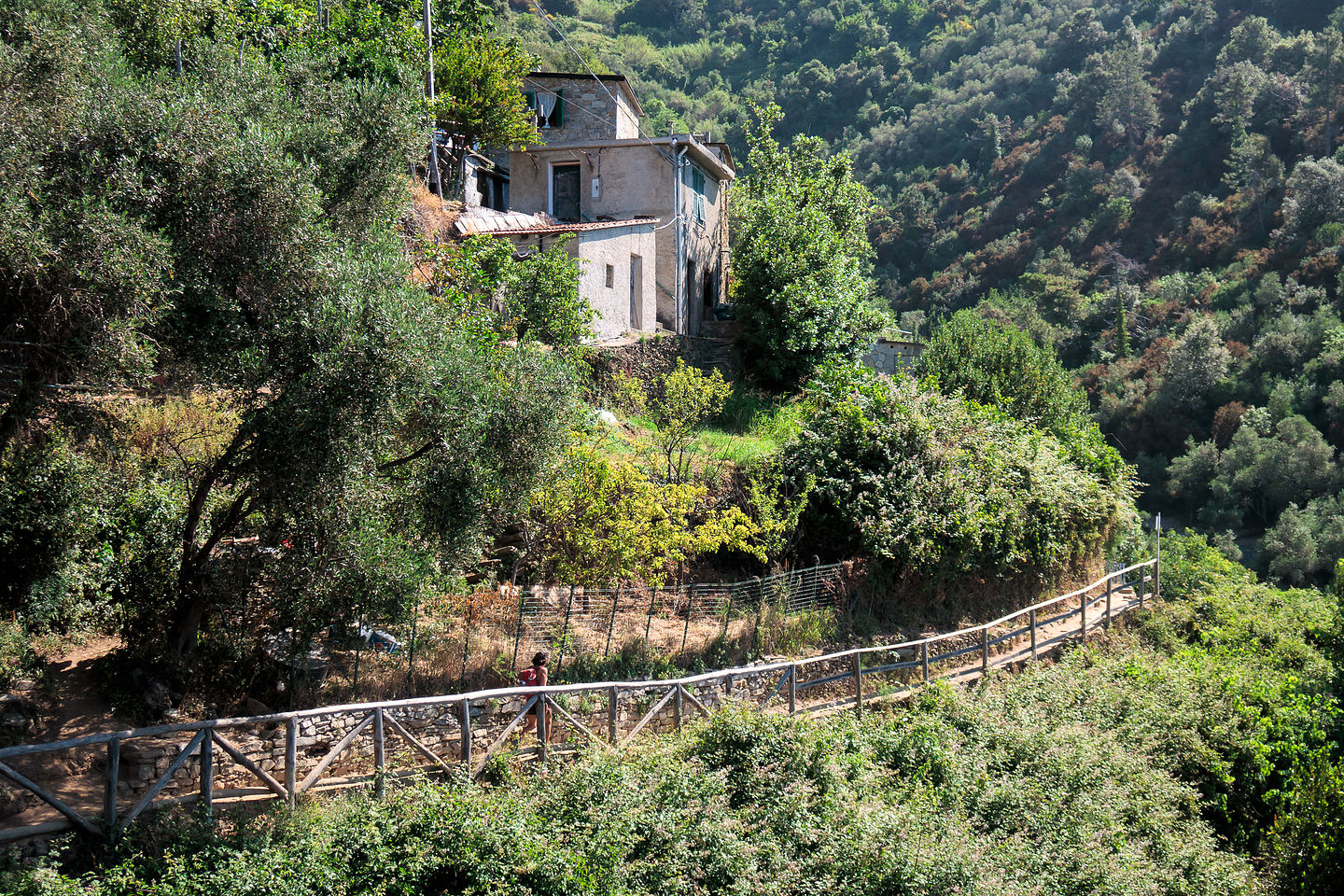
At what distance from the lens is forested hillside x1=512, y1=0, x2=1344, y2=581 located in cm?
5478

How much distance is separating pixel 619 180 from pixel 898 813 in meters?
21.8

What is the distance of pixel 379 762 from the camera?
10.9 meters

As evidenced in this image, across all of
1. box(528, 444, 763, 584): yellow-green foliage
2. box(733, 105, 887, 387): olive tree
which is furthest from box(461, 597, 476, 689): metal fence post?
box(733, 105, 887, 387): olive tree

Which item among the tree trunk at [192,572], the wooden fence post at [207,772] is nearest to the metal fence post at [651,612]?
A: the tree trunk at [192,572]

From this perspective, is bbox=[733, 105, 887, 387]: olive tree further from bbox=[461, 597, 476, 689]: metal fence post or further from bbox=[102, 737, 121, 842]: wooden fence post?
bbox=[102, 737, 121, 842]: wooden fence post

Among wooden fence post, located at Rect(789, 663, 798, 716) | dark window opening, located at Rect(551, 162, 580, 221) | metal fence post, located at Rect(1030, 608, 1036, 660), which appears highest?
dark window opening, located at Rect(551, 162, 580, 221)

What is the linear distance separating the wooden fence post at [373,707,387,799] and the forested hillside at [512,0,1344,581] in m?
46.9

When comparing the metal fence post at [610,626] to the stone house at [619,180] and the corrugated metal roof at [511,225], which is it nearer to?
the corrugated metal roof at [511,225]

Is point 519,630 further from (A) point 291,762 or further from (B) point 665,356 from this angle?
(B) point 665,356

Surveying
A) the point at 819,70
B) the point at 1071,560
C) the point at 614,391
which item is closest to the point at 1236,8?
the point at 819,70

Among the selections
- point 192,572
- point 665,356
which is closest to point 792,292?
point 665,356

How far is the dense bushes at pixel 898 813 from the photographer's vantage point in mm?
9812

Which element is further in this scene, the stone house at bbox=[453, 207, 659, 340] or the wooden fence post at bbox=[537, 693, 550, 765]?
the stone house at bbox=[453, 207, 659, 340]

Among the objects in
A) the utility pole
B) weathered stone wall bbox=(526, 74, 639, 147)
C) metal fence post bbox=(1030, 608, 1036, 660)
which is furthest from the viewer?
weathered stone wall bbox=(526, 74, 639, 147)
